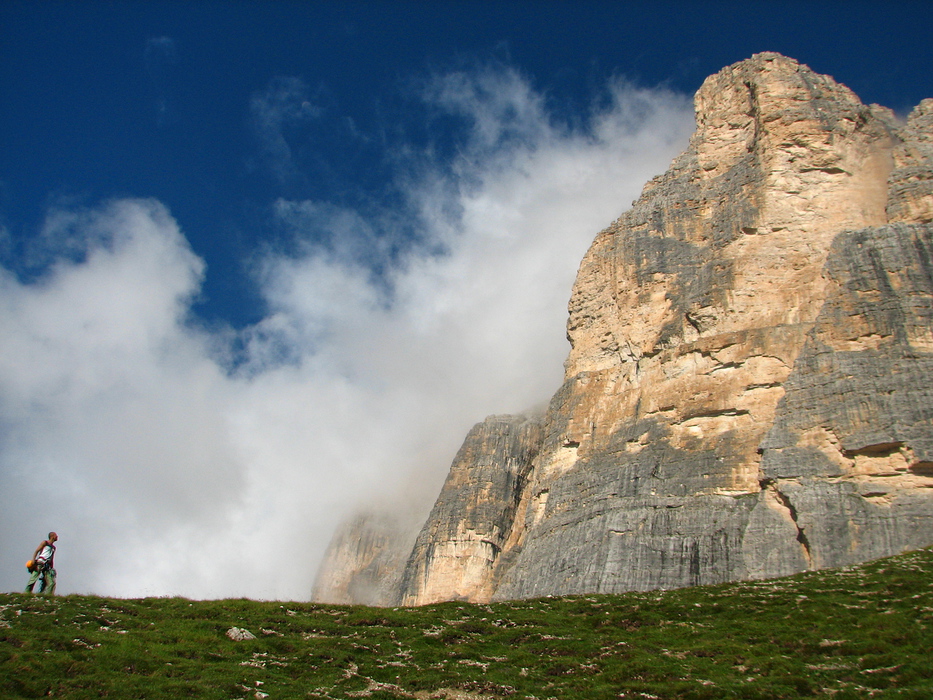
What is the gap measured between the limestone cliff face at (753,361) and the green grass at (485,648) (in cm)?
1610

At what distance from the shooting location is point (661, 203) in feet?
259

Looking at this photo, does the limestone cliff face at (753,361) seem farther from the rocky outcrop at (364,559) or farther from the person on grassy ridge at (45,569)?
the rocky outcrop at (364,559)

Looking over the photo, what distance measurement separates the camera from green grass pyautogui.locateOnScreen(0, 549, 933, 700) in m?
22.2

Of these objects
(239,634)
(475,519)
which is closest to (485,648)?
(239,634)

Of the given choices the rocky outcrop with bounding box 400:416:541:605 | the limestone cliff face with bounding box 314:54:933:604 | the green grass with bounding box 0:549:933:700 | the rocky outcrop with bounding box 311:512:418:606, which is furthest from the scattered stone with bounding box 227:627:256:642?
the rocky outcrop with bounding box 311:512:418:606

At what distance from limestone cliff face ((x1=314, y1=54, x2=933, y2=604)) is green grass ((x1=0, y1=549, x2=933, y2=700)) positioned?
634 inches

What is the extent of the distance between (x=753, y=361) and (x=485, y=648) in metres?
41.1

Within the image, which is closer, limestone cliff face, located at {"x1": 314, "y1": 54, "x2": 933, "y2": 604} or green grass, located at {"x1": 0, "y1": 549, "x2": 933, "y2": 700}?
green grass, located at {"x1": 0, "y1": 549, "x2": 933, "y2": 700}

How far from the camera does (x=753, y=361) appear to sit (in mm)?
61250

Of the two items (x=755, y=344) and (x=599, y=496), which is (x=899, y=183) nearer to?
(x=755, y=344)

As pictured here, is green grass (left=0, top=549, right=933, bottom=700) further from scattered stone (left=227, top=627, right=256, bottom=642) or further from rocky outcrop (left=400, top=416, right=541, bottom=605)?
rocky outcrop (left=400, top=416, right=541, bottom=605)

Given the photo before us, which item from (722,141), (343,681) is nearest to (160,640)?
(343,681)

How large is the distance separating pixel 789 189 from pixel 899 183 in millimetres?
8684

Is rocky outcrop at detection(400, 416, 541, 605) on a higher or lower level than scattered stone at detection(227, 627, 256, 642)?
higher
